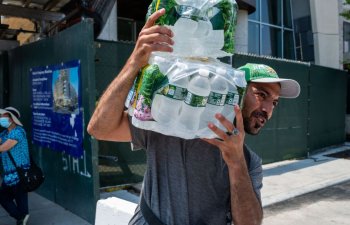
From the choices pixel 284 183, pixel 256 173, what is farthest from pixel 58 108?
pixel 284 183

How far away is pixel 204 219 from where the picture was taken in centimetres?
179

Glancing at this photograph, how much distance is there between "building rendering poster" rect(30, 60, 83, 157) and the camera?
5.19 m

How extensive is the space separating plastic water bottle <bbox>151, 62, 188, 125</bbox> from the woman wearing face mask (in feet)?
12.0

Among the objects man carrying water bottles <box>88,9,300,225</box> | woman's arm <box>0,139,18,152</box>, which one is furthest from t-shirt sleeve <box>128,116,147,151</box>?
woman's arm <box>0,139,18,152</box>

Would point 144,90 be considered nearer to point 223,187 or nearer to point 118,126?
point 118,126

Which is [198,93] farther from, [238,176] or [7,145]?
[7,145]

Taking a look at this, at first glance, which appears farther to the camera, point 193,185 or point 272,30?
point 272,30

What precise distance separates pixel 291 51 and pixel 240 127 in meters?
17.1

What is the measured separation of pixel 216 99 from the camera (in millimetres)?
1723

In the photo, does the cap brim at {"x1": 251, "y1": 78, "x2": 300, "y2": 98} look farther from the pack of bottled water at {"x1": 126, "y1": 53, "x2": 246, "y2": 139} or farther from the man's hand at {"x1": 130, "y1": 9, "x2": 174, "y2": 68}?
the man's hand at {"x1": 130, "y1": 9, "x2": 174, "y2": 68}

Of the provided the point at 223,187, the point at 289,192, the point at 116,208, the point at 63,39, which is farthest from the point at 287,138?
the point at 223,187

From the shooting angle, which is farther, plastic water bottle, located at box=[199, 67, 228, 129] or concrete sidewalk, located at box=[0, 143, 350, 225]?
concrete sidewalk, located at box=[0, 143, 350, 225]

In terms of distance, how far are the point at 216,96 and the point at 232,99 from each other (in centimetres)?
8

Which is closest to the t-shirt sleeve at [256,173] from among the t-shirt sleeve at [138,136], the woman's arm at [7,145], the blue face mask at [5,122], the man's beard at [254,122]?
the man's beard at [254,122]
